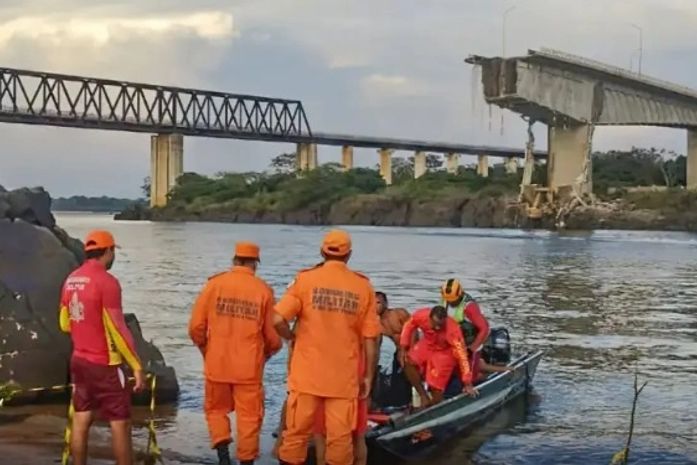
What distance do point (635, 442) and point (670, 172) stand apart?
119131 mm

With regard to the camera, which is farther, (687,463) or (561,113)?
(561,113)

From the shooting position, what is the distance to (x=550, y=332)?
24.5 meters

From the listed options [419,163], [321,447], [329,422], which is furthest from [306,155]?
[329,422]

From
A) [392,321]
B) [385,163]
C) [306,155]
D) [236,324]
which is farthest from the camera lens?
[385,163]

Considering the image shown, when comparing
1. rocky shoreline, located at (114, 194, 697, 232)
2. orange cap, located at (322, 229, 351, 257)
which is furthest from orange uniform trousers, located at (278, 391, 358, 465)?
rocky shoreline, located at (114, 194, 697, 232)

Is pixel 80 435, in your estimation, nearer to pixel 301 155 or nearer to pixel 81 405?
pixel 81 405

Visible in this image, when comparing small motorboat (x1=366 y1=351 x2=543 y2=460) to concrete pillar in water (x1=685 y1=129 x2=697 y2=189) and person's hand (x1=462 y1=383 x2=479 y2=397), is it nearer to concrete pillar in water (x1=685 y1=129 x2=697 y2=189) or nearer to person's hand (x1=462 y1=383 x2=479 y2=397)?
person's hand (x1=462 y1=383 x2=479 y2=397)

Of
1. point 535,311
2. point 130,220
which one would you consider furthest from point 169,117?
point 535,311

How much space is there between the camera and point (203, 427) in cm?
1261

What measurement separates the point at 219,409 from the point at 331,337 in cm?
148

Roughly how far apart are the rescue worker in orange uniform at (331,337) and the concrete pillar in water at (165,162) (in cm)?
13089

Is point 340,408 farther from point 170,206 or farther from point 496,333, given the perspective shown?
point 170,206

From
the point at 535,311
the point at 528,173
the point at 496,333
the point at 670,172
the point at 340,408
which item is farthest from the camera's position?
the point at 670,172

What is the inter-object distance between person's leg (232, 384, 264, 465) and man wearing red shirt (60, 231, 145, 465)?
36.1 inches
